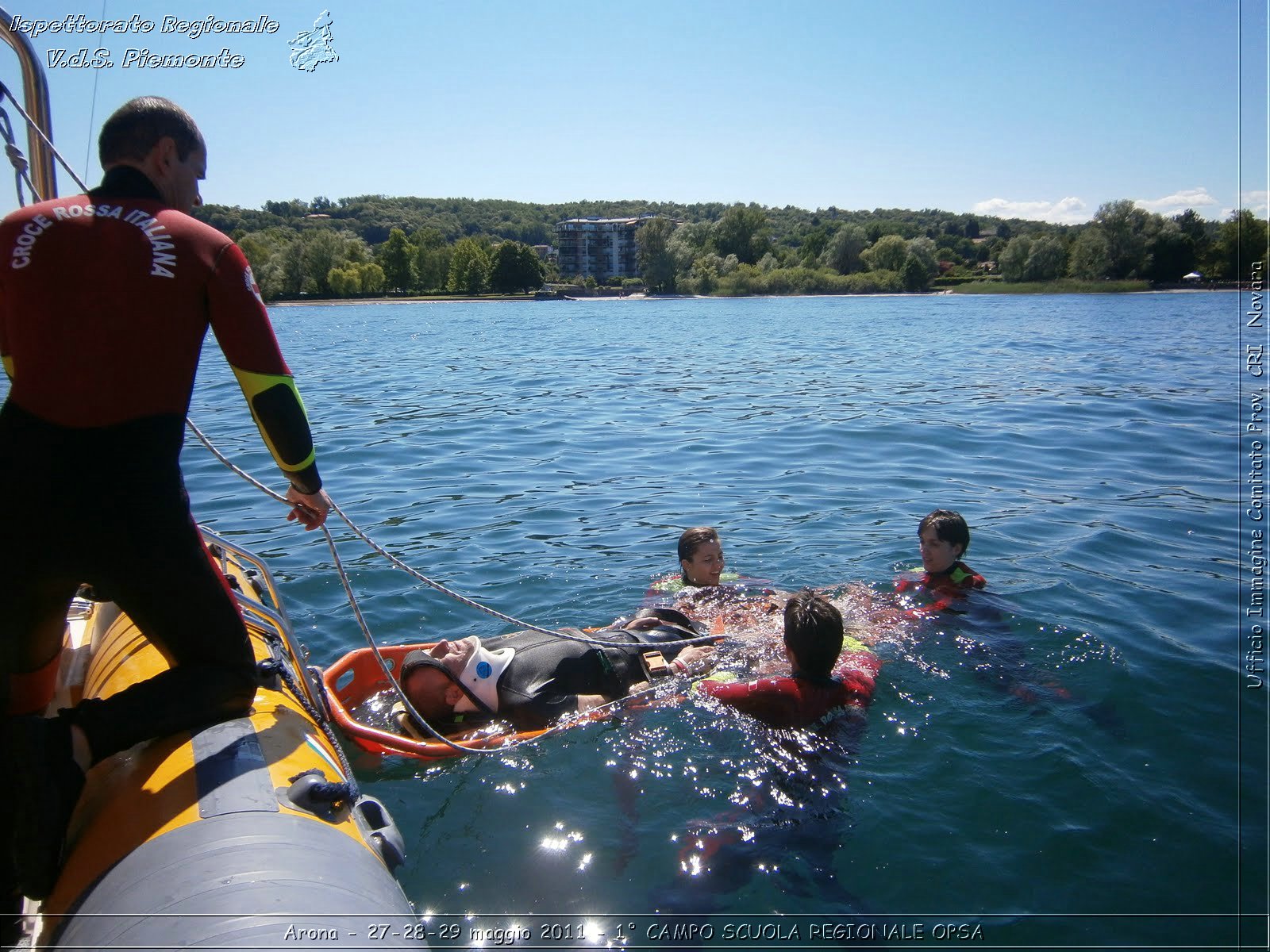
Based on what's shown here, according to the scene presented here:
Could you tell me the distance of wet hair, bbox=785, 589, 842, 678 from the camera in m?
4.49

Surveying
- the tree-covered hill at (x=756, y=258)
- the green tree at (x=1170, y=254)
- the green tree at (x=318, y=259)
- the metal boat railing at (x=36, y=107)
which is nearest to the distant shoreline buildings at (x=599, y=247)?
the tree-covered hill at (x=756, y=258)

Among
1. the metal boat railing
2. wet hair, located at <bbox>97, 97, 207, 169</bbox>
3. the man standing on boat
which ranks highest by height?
the metal boat railing

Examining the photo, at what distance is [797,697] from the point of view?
4555 mm

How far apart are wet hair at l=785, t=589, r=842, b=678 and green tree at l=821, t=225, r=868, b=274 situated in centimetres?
10103

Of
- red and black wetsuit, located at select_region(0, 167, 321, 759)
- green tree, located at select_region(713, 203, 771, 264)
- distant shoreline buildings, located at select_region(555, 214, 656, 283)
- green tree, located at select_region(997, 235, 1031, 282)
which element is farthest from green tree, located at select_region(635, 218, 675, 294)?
red and black wetsuit, located at select_region(0, 167, 321, 759)

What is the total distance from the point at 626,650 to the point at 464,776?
125 centimetres

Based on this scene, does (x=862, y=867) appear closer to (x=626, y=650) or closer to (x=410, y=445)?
(x=626, y=650)

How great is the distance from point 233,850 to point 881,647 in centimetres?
439

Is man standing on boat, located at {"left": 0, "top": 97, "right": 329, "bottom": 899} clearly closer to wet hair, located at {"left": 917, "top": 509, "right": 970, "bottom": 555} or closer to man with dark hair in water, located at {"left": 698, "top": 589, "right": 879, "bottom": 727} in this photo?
man with dark hair in water, located at {"left": 698, "top": 589, "right": 879, "bottom": 727}

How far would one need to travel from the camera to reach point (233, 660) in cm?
302

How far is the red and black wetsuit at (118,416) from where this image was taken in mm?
2568

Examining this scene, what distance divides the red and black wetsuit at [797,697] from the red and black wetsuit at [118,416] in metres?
2.71

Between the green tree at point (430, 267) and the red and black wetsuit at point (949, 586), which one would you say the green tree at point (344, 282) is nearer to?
the green tree at point (430, 267)

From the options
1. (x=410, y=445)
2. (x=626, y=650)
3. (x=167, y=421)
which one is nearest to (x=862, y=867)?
(x=626, y=650)
